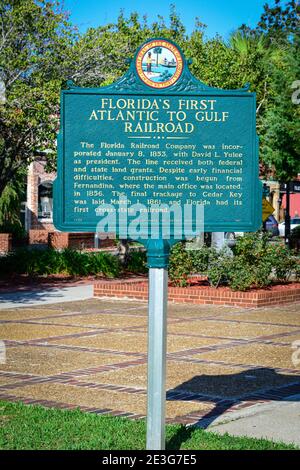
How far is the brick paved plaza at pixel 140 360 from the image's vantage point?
841 centimetres

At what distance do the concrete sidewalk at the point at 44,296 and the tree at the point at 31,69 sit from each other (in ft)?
11.2

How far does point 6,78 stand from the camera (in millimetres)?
19422

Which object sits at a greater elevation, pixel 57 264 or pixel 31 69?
pixel 31 69

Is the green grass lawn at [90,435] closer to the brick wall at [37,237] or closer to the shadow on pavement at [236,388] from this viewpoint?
the shadow on pavement at [236,388]

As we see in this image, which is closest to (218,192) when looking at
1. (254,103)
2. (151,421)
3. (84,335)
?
(254,103)

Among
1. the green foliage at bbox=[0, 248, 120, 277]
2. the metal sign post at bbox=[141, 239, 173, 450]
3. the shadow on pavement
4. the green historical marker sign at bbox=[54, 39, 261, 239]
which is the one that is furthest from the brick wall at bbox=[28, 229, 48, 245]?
the metal sign post at bbox=[141, 239, 173, 450]

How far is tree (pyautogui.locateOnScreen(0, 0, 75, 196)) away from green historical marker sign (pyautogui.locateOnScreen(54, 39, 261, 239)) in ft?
39.1

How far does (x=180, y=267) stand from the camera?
18406 mm

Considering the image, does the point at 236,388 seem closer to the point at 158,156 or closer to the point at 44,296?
the point at 158,156

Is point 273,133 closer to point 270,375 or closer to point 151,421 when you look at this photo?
point 270,375

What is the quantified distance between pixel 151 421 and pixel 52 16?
1521 centimetres

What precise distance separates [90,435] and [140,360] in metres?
3.80

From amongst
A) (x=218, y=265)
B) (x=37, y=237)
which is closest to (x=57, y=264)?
(x=218, y=265)

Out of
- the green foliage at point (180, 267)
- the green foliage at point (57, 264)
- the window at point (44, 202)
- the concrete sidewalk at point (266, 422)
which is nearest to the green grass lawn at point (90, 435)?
the concrete sidewalk at point (266, 422)
